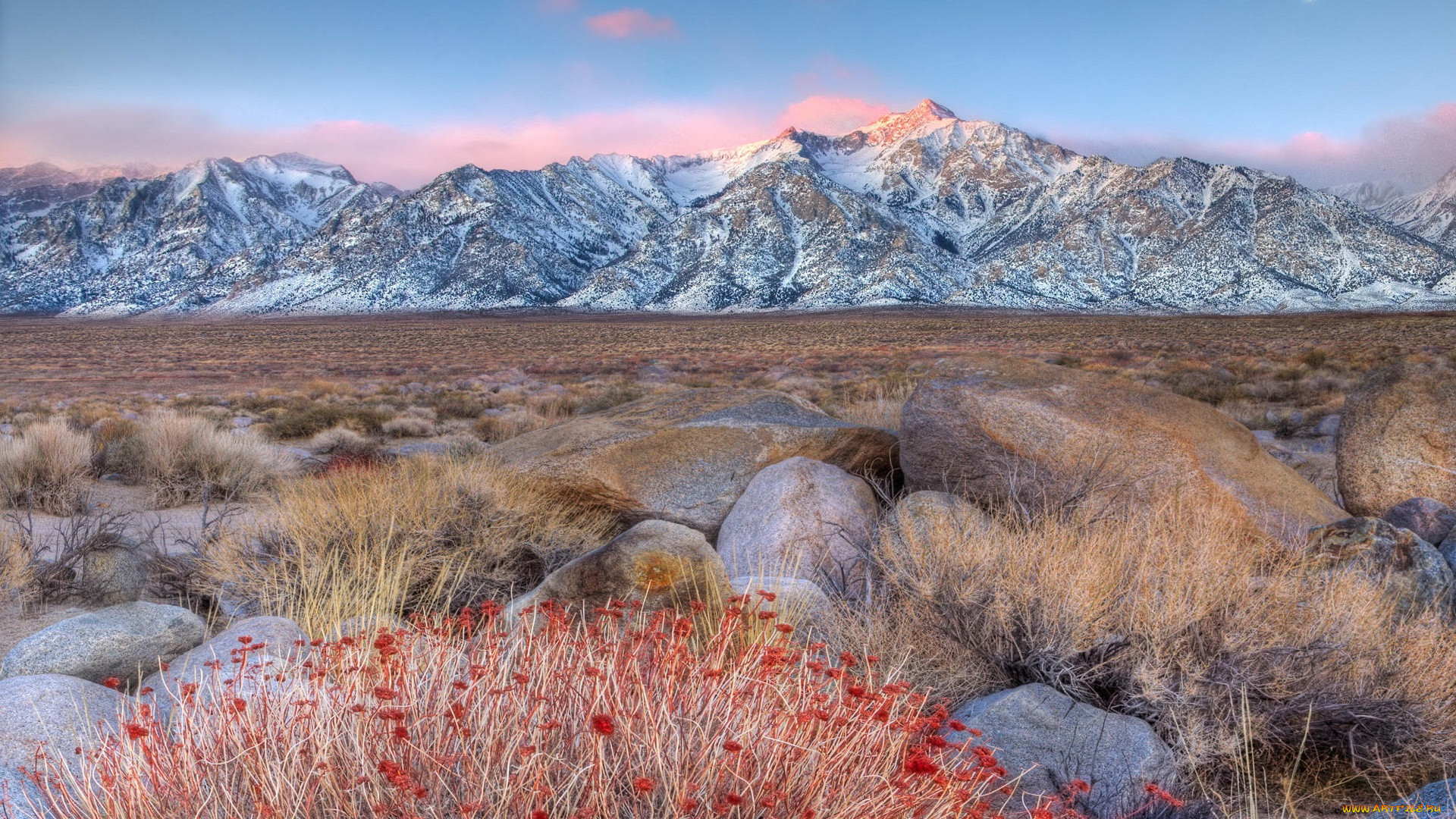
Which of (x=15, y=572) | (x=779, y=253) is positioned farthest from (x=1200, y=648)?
(x=779, y=253)

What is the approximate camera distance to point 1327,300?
119 m

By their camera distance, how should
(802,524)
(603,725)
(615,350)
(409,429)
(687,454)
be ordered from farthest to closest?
(615,350) → (409,429) → (687,454) → (802,524) → (603,725)

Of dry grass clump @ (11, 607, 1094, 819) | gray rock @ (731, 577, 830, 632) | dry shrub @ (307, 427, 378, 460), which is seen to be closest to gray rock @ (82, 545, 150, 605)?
dry grass clump @ (11, 607, 1094, 819)

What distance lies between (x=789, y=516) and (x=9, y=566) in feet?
16.4

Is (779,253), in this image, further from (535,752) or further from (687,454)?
(535,752)

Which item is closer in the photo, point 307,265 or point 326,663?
point 326,663

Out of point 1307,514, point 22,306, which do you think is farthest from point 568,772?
point 22,306

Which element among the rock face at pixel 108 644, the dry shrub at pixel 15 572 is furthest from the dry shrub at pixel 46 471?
the rock face at pixel 108 644

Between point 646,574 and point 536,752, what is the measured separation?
2310 mm

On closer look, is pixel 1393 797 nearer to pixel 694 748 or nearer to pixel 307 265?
pixel 694 748

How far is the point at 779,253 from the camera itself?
15150cm

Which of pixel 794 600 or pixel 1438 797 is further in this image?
pixel 794 600

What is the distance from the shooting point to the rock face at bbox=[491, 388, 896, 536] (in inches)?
261

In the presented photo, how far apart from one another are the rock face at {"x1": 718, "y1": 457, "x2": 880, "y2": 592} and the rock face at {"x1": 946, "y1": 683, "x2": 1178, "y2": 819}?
1.61 metres
